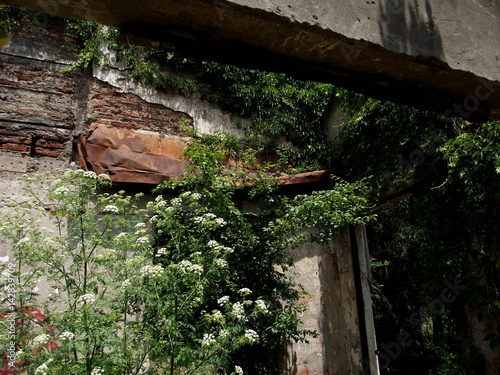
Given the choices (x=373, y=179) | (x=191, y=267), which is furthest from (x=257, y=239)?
(x=373, y=179)

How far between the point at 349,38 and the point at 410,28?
1.47 feet

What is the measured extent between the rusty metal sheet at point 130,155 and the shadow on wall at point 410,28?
3107 mm

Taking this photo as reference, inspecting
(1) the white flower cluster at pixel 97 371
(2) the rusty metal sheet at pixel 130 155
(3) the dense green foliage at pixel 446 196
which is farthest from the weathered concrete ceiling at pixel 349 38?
(2) the rusty metal sheet at pixel 130 155

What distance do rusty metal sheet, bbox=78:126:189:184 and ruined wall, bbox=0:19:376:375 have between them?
0.05ft

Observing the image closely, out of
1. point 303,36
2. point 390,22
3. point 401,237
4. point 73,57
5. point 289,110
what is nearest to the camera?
point 303,36

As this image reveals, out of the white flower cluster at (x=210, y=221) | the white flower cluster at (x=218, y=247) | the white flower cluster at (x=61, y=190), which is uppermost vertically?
the white flower cluster at (x=61, y=190)

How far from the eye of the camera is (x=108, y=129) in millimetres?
4637

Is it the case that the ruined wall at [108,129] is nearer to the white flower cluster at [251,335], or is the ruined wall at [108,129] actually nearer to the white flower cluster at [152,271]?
the white flower cluster at [152,271]

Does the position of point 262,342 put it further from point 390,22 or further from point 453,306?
point 390,22

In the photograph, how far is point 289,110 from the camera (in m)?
5.84

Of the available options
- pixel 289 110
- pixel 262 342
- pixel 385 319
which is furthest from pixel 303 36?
pixel 385 319

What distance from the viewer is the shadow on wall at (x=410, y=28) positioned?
6.86 feet

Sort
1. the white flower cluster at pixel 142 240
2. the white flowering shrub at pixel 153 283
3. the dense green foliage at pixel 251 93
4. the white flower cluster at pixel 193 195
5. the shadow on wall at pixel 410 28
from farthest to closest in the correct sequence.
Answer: the dense green foliage at pixel 251 93 < the white flower cluster at pixel 193 195 < the white flower cluster at pixel 142 240 < the white flowering shrub at pixel 153 283 < the shadow on wall at pixel 410 28

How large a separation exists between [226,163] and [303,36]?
131 inches
